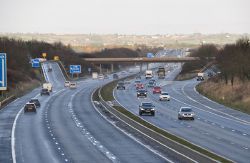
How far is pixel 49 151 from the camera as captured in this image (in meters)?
39.3

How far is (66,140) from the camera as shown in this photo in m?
46.2

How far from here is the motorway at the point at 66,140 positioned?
36219mm

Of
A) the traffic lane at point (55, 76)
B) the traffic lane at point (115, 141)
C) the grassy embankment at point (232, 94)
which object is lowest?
the traffic lane at point (55, 76)

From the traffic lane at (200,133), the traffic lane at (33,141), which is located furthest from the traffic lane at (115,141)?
the traffic lane at (200,133)

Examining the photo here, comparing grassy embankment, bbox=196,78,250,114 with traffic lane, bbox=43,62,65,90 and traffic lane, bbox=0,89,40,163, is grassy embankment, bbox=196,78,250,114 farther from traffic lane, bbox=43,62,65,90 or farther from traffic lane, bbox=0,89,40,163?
traffic lane, bbox=43,62,65,90

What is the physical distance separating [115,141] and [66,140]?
3.24 meters

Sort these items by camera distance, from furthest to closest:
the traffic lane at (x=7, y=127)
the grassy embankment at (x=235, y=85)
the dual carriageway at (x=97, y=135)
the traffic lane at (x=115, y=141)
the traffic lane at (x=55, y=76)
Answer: the traffic lane at (x=55, y=76)
the grassy embankment at (x=235, y=85)
the traffic lane at (x=7, y=127)
the dual carriageway at (x=97, y=135)
the traffic lane at (x=115, y=141)

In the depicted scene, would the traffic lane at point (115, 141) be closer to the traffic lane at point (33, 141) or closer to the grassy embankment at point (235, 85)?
the traffic lane at point (33, 141)

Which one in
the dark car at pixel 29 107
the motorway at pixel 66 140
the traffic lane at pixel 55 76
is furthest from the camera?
the traffic lane at pixel 55 76

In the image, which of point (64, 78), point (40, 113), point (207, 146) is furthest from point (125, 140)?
point (64, 78)

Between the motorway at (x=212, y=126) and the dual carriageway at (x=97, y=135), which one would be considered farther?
the motorway at (x=212, y=126)

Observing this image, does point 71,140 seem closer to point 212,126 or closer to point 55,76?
point 212,126

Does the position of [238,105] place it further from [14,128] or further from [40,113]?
[14,128]

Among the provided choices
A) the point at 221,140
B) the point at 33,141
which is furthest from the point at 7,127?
the point at 221,140
